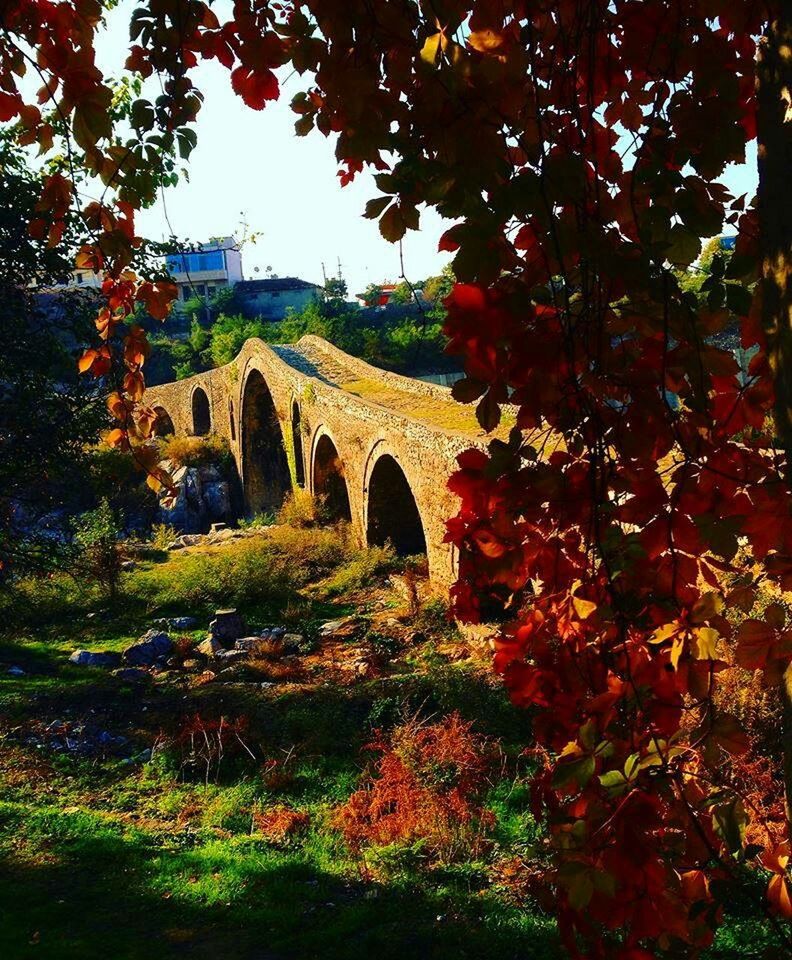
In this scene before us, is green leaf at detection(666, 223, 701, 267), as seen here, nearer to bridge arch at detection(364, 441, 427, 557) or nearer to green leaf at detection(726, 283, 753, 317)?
green leaf at detection(726, 283, 753, 317)

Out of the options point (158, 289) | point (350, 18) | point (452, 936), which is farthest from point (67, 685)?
point (350, 18)

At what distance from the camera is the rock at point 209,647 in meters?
13.0

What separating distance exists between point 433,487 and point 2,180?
7.26m

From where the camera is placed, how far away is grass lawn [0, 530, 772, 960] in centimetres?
519

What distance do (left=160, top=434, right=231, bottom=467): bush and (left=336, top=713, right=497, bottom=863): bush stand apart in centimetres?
Result: 2285

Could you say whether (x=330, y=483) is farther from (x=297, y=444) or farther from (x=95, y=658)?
(x=95, y=658)

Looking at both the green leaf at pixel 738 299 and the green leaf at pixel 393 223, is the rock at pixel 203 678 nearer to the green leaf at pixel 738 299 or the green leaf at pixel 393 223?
the green leaf at pixel 393 223

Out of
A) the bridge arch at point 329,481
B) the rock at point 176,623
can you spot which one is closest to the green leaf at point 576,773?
the rock at point 176,623

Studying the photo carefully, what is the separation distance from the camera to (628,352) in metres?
1.48

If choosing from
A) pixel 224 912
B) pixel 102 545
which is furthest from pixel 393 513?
pixel 224 912

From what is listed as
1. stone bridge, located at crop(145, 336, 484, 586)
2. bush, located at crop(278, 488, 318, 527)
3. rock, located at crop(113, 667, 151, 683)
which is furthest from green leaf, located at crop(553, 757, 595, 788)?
bush, located at crop(278, 488, 318, 527)

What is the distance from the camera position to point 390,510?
1822 centimetres

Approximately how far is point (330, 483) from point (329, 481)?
6 centimetres

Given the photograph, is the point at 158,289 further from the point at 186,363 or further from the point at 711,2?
the point at 186,363
